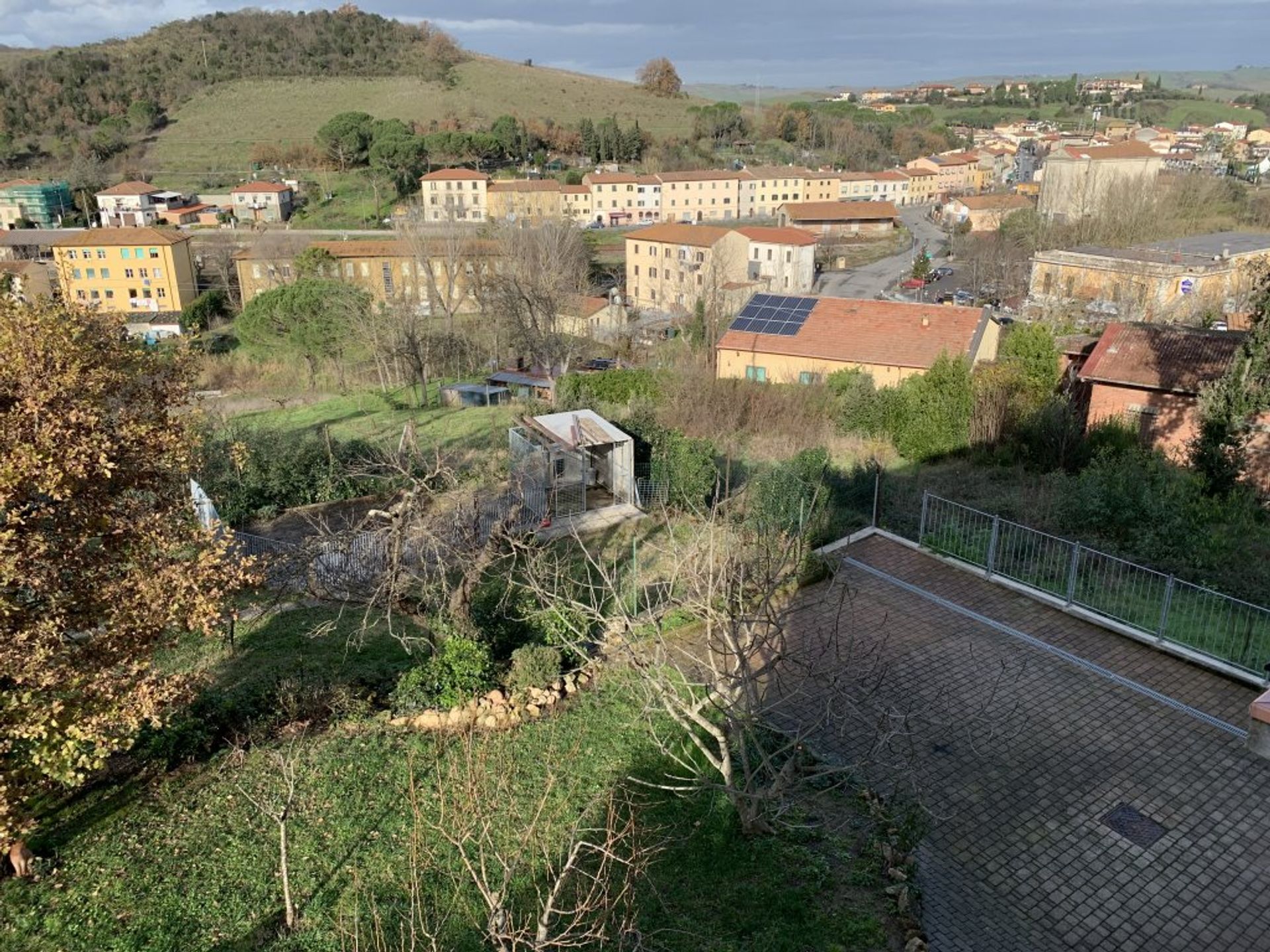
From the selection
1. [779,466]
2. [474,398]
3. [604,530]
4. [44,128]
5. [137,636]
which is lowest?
[474,398]

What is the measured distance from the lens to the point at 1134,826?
329 inches

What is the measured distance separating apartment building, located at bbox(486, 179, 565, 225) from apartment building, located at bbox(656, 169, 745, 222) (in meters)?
11.1

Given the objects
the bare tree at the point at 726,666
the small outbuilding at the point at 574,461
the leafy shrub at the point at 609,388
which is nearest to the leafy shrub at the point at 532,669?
the bare tree at the point at 726,666

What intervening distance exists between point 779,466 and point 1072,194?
54.4 meters

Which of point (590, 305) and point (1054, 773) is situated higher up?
point (1054, 773)

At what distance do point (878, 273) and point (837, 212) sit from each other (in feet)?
47.6

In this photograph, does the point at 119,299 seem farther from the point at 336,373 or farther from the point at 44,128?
the point at 44,128

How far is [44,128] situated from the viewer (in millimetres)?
97438

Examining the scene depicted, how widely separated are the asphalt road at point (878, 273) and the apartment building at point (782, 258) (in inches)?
63.9

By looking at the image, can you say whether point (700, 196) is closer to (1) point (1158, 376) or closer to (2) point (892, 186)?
(2) point (892, 186)

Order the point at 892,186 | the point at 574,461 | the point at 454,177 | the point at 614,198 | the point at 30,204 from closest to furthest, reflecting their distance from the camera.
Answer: the point at 574,461 → the point at 30,204 → the point at 454,177 → the point at 614,198 → the point at 892,186

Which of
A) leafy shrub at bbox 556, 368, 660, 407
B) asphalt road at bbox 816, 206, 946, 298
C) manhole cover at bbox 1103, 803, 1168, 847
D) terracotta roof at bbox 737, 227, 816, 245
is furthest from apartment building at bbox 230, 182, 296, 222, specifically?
manhole cover at bbox 1103, 803, 1168, 847

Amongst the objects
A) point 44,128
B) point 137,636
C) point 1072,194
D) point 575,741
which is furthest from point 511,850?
point 44,128

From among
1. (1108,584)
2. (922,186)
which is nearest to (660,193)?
(922,186)
